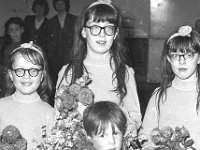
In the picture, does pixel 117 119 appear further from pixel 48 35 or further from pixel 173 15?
pixel 173 15

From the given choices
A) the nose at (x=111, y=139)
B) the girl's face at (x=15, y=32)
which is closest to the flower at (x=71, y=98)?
the nose at (x=111, y=139)

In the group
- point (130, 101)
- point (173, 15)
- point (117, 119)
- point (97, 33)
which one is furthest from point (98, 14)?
point (173, 15)

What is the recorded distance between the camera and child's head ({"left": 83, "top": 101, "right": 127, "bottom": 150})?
2590 mm

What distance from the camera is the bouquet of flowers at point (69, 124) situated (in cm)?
243

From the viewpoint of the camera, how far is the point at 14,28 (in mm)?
5293

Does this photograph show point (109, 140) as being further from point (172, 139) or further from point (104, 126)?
point (172, 139)

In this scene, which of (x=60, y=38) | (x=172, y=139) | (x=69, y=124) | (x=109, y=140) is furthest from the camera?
(x=60, y=38)

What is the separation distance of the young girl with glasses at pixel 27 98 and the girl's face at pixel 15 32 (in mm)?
1839

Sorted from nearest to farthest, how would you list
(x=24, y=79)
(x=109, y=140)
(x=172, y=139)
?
1. (x=172, y=139)
2. (x=109, y=140)
3. (x=24, y=79)

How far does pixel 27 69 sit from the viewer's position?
10.7 feet

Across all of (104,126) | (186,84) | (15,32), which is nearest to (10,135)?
(104,126)

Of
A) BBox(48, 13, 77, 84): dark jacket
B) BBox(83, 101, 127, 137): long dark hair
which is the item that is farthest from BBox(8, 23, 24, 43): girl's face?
BBox(83, 101, 127, 137): long dark hair

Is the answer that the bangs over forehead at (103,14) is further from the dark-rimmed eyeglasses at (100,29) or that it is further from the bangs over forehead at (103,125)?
the bangs over forehead at (103,125)

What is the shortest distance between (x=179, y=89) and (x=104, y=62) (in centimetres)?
62
